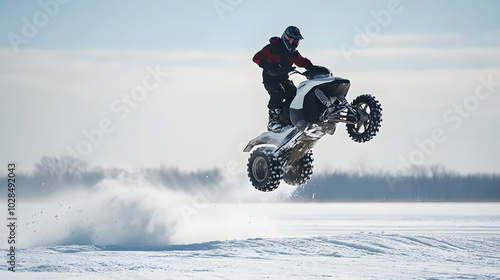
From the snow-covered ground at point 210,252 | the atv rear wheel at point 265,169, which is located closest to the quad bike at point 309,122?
the atv rear wheel at point 265,169

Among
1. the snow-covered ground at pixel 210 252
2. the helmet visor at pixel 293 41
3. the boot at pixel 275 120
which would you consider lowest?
the snow-covered ground at pixel 210 252

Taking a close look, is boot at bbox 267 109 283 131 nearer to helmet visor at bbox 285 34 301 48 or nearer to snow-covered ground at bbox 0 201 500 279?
helmet visor at bbox 285 34 301 48

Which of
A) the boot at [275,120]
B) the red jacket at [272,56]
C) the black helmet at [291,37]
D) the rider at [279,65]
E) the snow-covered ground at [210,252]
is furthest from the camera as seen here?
the snow-covered ground at [210,252]

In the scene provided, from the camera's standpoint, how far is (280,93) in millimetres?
16312

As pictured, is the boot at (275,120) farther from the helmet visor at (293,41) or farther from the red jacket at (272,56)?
the helmet visor at (293,41)

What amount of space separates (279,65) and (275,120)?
1.34 metres

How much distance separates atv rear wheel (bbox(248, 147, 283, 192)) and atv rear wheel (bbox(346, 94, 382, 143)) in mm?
1821

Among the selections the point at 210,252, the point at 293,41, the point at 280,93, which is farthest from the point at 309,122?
the point at 210,252

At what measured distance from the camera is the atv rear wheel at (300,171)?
1706 cm

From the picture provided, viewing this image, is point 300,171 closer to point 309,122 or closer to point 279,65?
point 309,122

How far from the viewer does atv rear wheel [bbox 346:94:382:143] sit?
53.6 feet

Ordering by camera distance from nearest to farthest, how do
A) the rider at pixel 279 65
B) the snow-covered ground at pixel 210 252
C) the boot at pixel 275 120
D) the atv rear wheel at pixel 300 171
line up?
the rider at pixel 279 65 < the boot at pixel 275 120 < the atv rear wheel at pixel 300 171 < the snow-covered ground at pixel 210 252

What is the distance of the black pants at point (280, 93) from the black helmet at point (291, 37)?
0.86 metres

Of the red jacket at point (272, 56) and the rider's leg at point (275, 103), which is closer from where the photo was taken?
the red jacket at point (272, 56)
